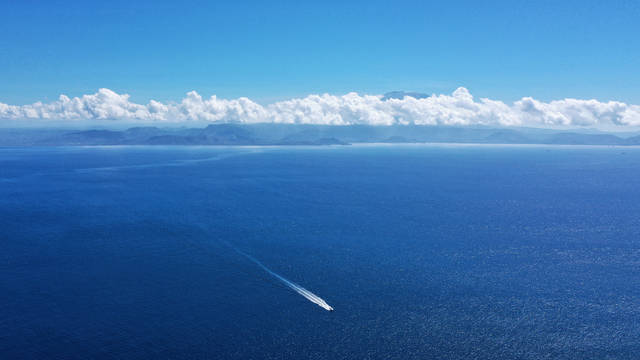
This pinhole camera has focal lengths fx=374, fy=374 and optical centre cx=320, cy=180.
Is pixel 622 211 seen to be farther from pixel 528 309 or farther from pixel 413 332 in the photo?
pixel 413 332

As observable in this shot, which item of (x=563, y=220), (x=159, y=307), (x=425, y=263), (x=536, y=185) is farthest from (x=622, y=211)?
(x=159, y=307)

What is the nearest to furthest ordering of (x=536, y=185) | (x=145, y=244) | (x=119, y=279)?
1. (x=119, y=279)
2. (x=145, y=244)
3. (x=536, y=185)

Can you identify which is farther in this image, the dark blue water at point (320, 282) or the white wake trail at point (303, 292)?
the white wake trail at point (303, 292)

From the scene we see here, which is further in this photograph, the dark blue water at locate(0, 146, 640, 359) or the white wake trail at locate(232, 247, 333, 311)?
the white wake trail at locate(232, 247, 333, 311)

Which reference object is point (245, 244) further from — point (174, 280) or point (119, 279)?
point (119, 279)

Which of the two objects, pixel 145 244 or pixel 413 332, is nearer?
pixel 413 332

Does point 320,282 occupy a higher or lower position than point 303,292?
higher

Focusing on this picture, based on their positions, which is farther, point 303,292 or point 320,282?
point 320,282

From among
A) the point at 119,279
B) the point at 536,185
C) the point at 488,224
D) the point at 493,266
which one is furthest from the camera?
the point at 536,185
